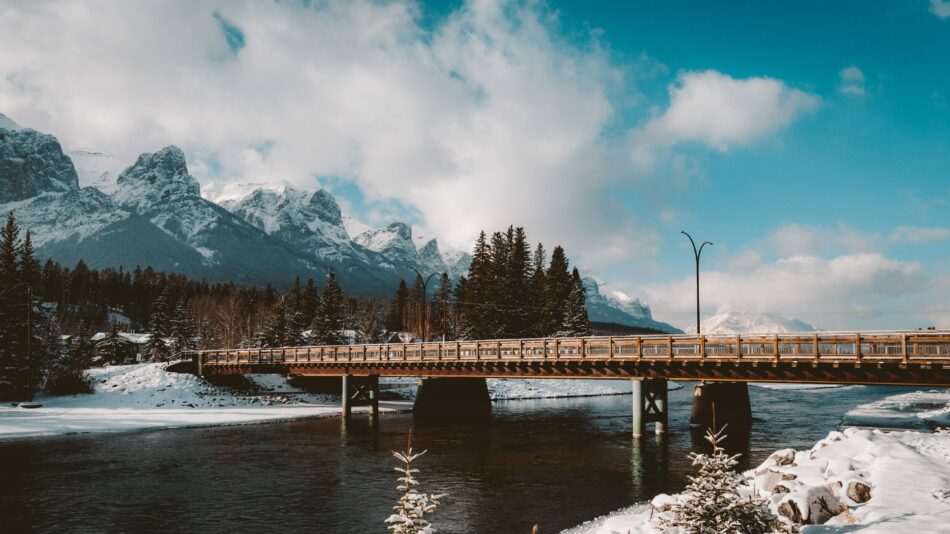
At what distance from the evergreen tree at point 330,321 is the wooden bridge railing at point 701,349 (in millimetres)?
34773

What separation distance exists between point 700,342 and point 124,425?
42300 mm

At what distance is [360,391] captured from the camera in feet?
179

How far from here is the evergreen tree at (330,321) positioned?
86.5m

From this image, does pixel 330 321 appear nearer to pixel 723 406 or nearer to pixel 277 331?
pixel 277 331

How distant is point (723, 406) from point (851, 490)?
29989 mm

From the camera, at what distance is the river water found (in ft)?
65.6

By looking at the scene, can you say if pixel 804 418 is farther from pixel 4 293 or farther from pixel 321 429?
pixel 4 293

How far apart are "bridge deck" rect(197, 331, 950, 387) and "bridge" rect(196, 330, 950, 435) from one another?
46mm

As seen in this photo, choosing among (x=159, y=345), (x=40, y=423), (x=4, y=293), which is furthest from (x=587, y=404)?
(x=159, y=345)

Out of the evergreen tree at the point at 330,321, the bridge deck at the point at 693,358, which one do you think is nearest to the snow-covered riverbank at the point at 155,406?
the bridge deck at the point at 693,358

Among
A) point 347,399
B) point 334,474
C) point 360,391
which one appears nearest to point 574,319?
point 360,391

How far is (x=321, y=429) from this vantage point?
44.8 metres

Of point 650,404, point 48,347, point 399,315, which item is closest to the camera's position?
point 650,404

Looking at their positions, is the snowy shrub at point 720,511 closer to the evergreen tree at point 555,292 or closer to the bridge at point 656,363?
the bridge at point 656,363
